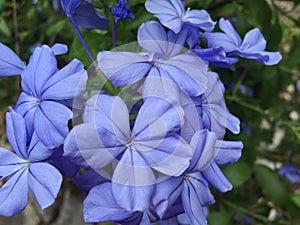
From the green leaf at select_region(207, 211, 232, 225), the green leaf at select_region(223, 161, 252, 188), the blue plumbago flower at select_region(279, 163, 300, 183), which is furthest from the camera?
the blue plumbago flower at select_region(279, 163, 300, 183)

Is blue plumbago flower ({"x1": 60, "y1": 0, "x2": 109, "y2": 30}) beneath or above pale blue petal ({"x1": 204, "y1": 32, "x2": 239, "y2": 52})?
above

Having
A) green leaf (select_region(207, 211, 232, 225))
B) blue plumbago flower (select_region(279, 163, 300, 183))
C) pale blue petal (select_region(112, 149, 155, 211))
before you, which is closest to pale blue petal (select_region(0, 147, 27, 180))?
pale blue petal (select_region(112, 149, 155, 211))

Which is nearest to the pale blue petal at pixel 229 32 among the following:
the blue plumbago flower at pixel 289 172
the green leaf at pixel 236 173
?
the green leaf at pixel 236 173

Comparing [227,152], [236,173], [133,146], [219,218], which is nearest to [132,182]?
[133,146]

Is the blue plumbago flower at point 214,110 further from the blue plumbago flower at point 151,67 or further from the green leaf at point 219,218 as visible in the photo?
the green leaf at point 219,218

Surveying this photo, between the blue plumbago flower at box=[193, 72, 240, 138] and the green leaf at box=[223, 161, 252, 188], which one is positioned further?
the green leaf at box=[223, 161, 252, 188]

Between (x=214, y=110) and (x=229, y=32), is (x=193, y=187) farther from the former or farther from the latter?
(x=229, y=32)

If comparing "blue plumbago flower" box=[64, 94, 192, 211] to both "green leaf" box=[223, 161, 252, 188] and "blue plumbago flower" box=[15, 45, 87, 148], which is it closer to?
"blue plumbago flower" box=[15, 45, 87, 148]
